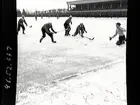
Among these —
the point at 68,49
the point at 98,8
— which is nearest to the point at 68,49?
the point at 68,49

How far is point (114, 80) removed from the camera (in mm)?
1146

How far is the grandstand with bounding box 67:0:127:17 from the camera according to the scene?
960mm

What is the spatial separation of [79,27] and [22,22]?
1.03 feet

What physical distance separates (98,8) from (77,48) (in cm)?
29

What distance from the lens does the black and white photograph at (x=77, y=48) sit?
104 centimetres

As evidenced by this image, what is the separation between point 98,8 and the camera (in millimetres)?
1039
